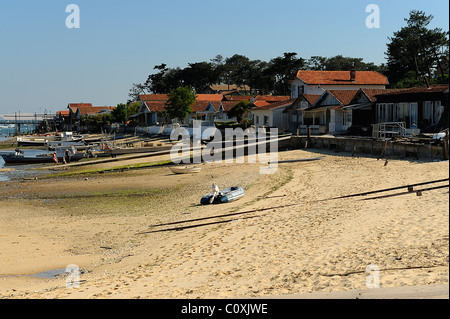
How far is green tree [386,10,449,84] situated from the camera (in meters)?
62.3

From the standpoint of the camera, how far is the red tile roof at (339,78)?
5656cm

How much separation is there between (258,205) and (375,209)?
18.0 feet

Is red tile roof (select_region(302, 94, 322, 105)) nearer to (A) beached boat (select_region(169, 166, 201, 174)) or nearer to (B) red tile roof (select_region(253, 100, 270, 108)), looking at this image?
(B) red tile roof (select_region(253, 100, 270, 108))

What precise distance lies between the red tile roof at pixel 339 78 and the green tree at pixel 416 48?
27.6ft

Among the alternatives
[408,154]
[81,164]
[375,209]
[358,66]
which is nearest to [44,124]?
[358,66]

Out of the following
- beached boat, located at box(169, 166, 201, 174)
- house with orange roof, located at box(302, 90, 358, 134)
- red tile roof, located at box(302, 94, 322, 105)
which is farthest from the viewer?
red tile roof, located at box(302, 94, 322, 105)

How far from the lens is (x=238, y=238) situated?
14516mm

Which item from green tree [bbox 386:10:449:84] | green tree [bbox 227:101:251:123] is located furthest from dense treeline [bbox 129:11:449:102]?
green tree [bbox 227:101:251:123]

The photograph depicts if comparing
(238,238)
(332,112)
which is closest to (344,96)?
(332,112)

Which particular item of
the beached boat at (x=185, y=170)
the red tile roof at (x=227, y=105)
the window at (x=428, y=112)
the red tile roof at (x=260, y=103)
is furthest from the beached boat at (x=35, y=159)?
the window at (x=428, y=112)

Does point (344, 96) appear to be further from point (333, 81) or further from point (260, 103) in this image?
point (260, 103)

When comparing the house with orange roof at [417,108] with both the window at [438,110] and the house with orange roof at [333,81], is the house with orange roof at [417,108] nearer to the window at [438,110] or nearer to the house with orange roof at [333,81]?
the window at [438,110]

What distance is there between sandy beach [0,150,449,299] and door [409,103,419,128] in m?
8.32

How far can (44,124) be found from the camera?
5655 inches
